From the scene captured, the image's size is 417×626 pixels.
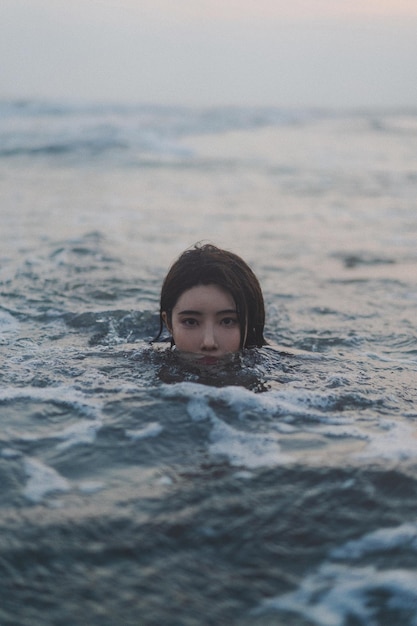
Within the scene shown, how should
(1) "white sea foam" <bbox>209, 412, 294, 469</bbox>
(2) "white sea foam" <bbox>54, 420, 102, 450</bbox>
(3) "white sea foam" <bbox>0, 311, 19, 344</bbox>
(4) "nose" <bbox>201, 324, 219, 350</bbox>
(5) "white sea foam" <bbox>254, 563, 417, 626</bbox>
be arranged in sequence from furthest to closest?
(3) "white sea foam" <bbox>0, 311, 19, 344</bbox>
(4) "nose" <bbox>201, 324, 219, 350</bbox>
(2) "white sea foam" <bbox>54, 420, 102, 450</bbox>
(1) "white sea foam" <bbox>209, 412, 294, 469</bbox>
(5) "white sea foam" <bbox>254, 563, 417, 626</bbox>

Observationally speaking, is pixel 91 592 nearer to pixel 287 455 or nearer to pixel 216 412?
→ pixel 287 455

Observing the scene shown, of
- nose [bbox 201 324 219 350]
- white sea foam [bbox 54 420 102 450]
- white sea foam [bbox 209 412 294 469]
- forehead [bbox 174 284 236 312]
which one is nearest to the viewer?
white sea foam [bbox 209 412 294 469]

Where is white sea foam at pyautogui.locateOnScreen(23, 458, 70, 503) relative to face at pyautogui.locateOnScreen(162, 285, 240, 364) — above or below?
below

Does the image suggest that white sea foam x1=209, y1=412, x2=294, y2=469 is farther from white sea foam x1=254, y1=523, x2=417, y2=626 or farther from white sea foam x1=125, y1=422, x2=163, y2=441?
white sea foam x1=254, y1=523, x2=417, y2=626

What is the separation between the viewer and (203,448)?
349 centimetres

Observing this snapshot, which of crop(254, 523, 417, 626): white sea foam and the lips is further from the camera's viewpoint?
the lips

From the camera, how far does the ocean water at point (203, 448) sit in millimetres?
2514

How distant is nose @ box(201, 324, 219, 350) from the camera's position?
14.9 ft

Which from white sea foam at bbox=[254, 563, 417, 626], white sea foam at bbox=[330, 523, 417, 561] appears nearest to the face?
white sea foam at bbox=[330, 523, 417, 561]

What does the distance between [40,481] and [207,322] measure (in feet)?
5.82

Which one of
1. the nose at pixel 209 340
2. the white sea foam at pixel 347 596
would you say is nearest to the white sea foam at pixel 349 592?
the white sea foam at pixel 347 596

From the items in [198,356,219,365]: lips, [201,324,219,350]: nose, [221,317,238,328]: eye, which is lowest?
[198,356,219,365]: lips

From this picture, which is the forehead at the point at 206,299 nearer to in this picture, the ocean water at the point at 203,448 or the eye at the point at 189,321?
the eye at the point at 189,321

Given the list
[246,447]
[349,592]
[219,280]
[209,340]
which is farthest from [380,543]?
[219,280]
